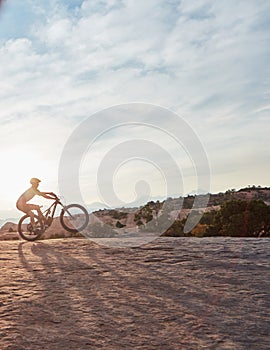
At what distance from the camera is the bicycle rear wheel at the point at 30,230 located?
12.4 meters

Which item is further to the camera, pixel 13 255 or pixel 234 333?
pixel 13 255

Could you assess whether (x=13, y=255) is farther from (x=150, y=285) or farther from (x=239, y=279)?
(x=239, y=279)

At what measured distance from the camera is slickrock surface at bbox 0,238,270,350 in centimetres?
396

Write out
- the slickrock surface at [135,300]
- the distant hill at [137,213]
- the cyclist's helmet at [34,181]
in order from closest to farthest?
the slickrock surface at [135,300], the cyclist's helmet at [34,181], the distant hill at [137,213]

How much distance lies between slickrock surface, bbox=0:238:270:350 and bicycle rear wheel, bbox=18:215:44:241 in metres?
3.38

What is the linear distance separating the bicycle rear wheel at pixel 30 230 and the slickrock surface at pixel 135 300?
3.38 m

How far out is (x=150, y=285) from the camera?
Result: 6023mm

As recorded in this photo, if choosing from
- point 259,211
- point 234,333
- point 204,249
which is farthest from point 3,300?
point 259,211

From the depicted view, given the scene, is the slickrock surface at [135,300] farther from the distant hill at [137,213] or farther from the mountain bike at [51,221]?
the distant hill at [137,213]

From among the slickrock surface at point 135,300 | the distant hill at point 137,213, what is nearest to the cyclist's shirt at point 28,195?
the slickrock surface at point 135,300

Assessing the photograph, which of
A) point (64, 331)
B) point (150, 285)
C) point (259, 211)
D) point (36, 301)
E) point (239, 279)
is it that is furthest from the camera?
point (259, 211)

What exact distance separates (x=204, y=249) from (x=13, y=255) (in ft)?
13.2

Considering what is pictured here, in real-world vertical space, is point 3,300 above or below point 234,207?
below

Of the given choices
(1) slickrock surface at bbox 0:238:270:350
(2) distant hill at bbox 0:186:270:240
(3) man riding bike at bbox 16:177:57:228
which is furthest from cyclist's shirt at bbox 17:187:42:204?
(2) distant hill at bbox 0:186:270:240
